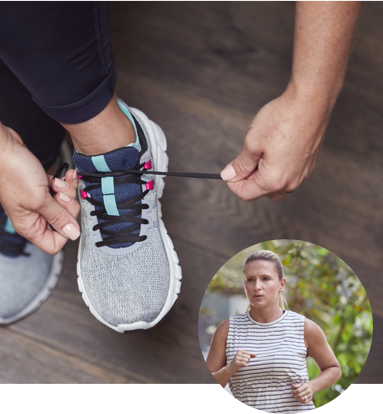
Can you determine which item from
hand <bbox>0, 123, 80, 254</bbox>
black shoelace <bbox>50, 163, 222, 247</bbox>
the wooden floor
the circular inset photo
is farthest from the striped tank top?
hand <bbox>0, 123, 80, 254</bbox>

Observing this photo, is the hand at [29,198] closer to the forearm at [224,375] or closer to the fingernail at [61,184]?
the fingernail at [61,184]

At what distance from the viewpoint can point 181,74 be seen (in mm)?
943

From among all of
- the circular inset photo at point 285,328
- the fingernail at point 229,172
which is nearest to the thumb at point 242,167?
the fingernail at point 229,172

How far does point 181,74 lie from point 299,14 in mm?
534

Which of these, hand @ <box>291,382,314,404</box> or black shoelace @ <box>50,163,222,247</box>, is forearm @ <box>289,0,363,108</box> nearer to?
black shoelace @ <box>50,163,222,247</box>

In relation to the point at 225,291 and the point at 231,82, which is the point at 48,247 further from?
the point at 231,82

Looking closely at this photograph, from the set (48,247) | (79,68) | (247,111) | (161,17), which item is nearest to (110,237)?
(48,247)

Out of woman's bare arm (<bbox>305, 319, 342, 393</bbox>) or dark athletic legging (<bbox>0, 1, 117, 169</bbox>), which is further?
woman's bare arm (<bbox>305, 319, 342, 393</bbox>)

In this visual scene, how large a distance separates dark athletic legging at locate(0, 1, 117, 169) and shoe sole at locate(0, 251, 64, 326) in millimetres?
434

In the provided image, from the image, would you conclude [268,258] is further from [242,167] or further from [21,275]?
[21,275]

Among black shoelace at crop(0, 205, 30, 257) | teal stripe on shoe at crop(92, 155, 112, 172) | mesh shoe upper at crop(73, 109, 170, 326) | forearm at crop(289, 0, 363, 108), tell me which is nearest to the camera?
forearm at crop(289, 0, 363, 108)

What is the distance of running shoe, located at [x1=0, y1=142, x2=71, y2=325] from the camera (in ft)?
2.79

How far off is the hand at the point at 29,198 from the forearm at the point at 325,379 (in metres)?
0.55

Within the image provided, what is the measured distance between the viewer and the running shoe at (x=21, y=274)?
33.5 inches
